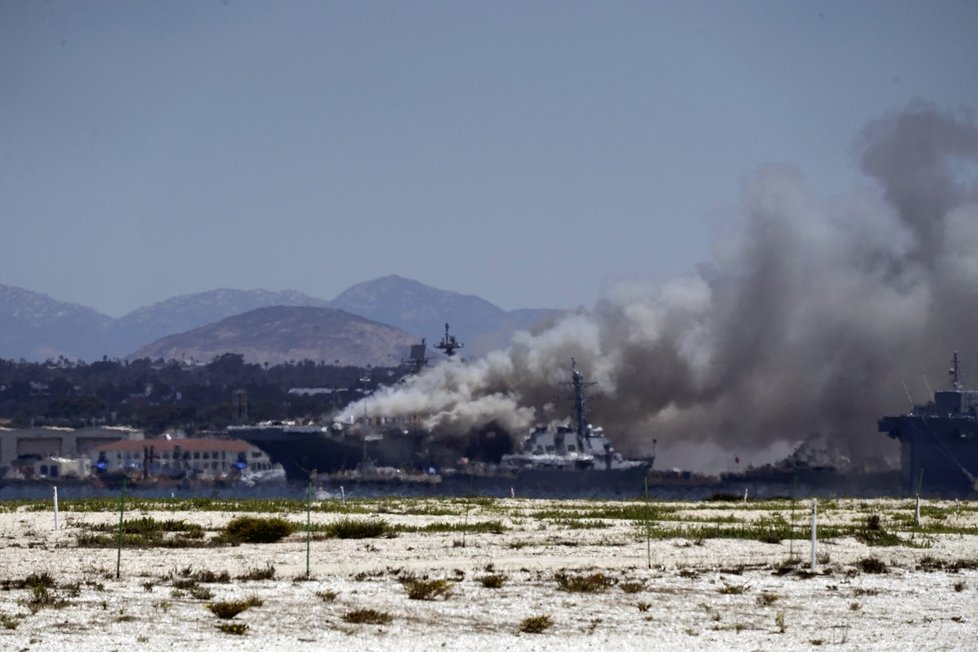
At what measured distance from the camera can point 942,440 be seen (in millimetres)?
152875

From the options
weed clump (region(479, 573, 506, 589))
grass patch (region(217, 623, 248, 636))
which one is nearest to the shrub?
weed clump (region(479, 573, 506, 589))

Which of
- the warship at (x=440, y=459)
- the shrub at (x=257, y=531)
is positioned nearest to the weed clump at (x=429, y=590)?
the shrub at (x=257, y=531)

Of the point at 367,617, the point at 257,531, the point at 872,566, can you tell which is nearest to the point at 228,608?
the point at 367,617

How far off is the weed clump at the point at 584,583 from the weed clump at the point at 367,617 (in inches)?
170

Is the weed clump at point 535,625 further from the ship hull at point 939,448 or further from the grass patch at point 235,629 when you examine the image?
the ship hull at point 939,448

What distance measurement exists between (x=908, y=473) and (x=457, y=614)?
134857 millimetres

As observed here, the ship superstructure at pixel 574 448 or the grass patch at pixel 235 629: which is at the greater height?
the ship superstructure at pixel 574 448

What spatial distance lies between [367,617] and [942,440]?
447 feet

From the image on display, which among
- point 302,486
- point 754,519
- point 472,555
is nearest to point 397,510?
point 754,519

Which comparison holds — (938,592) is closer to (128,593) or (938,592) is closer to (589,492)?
(128,593)

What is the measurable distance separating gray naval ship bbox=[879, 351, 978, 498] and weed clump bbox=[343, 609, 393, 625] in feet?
433

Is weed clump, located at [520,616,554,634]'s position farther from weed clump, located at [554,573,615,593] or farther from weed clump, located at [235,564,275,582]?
weed clump, located at [235,564,275,582]

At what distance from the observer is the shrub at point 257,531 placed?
121ft

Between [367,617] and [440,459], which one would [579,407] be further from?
[367,617]
